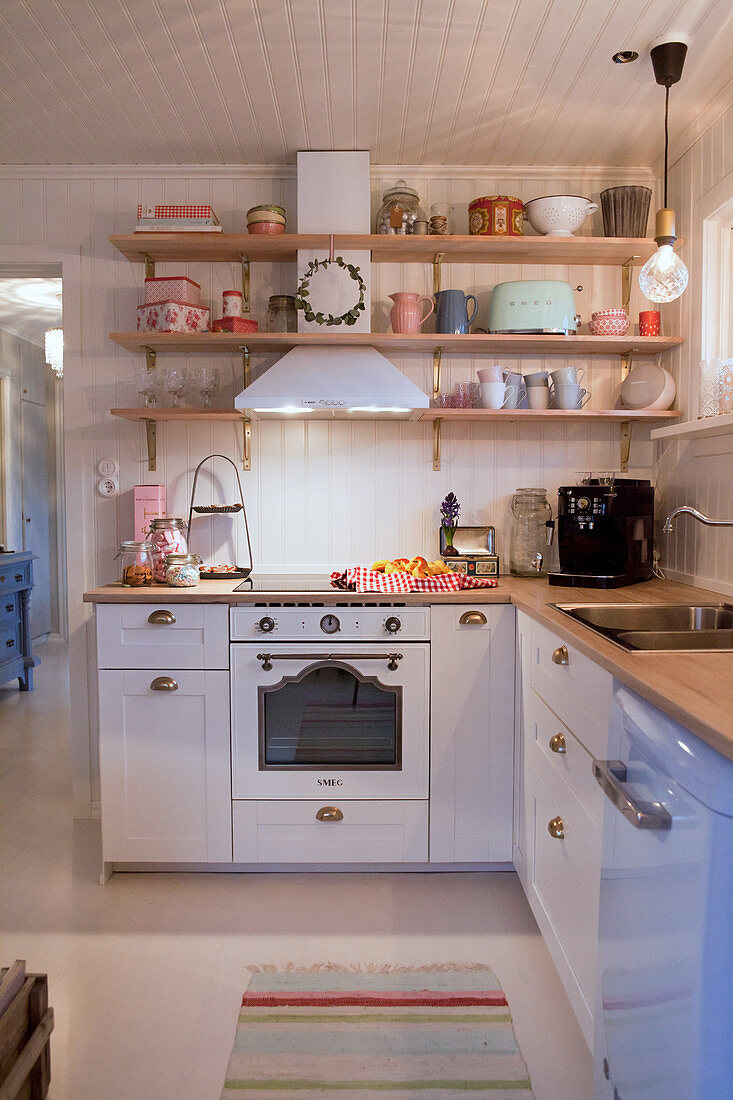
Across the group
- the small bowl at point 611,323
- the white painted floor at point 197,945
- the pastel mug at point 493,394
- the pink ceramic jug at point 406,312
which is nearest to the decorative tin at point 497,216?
the pink ceramic jug at point 406,312

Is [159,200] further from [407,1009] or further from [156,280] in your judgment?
[407,1009]

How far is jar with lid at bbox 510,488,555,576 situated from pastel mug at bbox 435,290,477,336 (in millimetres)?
667

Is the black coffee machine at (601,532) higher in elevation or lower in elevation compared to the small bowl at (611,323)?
lower

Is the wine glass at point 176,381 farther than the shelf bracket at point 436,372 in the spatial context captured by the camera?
No

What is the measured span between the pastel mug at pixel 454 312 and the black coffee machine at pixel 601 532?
0.71 m

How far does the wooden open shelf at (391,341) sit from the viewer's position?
2.58 metres

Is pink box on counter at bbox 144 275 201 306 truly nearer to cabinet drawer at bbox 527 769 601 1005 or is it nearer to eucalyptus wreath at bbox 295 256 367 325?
eucalyptus wreath at bbox 295 256 367 325

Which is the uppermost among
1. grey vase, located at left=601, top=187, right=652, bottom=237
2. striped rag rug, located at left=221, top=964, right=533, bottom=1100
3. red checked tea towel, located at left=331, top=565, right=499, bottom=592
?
grey vase, located at left=601, top=187, right=652, bottom=237

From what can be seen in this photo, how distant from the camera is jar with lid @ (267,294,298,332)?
269 centimetres

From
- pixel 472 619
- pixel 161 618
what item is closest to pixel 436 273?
pixel 472 619

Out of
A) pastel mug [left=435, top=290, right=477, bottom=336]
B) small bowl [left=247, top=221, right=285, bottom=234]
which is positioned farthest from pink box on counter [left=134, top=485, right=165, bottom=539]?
pastel mug [left=435, top=290, right=477, bottom=336]

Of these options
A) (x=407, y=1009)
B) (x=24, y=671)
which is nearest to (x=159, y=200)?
(x=407, y=1009)

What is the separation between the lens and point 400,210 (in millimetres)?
2650

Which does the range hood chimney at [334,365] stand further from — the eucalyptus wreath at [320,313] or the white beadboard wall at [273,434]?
the white beadboard wall at [273,434]
